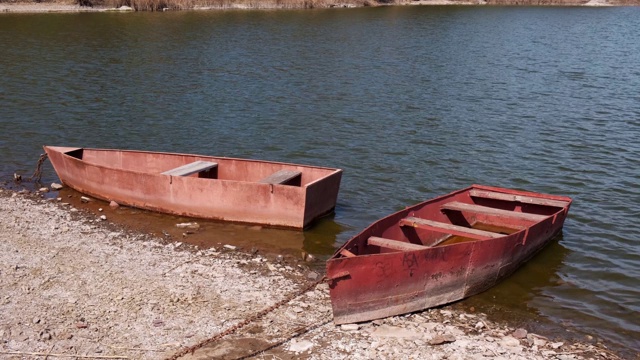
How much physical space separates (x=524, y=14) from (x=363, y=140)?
5688 centimetres

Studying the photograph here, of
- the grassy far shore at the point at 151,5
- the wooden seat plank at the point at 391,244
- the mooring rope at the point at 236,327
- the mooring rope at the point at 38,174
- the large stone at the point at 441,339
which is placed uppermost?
the grassy far shore at the point at 151,5

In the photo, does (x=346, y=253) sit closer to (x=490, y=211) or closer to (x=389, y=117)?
(x=490, y=211)

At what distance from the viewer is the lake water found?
1455 cm

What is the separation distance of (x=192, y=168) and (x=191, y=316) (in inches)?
261

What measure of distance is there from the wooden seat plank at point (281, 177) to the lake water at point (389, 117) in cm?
131

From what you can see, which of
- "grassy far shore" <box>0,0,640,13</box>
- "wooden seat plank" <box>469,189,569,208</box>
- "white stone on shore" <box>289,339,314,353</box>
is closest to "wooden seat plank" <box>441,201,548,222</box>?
"wooden seat plank" <box>469,189,569,208</box>

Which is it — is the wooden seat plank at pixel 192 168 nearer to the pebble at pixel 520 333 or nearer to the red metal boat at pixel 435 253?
the red metal boat at pixel 435 253

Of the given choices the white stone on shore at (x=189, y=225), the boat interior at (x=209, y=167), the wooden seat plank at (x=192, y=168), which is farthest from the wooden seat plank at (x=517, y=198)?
the wooden seat plank at (x=192, y=168)

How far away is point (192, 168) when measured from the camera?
55.5 ft

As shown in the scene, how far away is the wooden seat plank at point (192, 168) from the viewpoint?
54.3 ft

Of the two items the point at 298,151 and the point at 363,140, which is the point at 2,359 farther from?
the point at 363,140

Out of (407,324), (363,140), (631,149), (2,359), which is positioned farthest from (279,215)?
(631,149)

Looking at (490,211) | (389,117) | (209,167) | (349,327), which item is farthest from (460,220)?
(389,117)

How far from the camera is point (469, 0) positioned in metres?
88.7
